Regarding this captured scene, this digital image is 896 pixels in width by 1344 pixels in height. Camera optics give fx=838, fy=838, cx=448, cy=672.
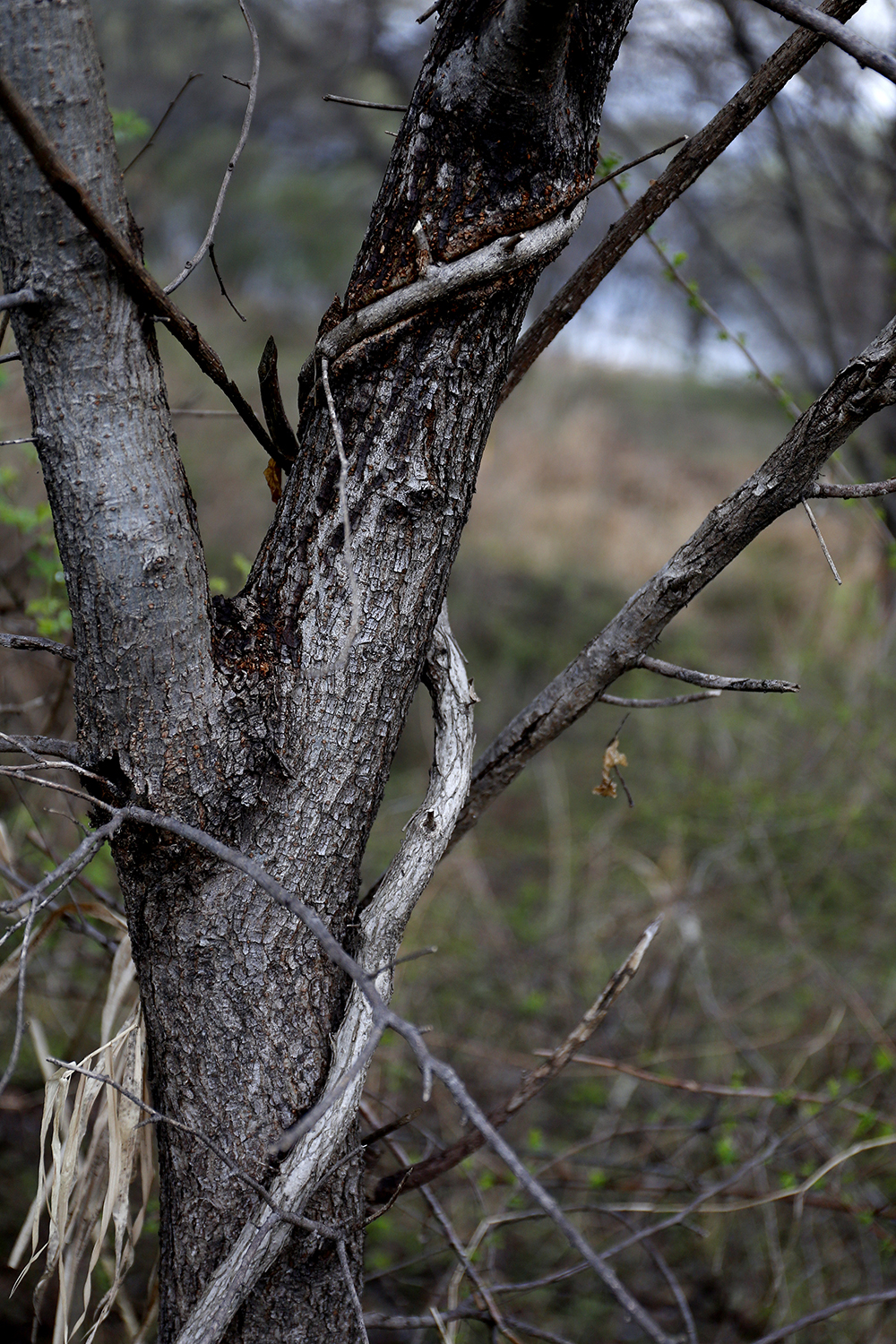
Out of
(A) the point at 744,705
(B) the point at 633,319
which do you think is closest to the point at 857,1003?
(A) the point at 744,705

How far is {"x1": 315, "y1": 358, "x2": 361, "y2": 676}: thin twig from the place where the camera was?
2.64ft

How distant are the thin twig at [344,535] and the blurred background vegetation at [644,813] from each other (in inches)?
20.1

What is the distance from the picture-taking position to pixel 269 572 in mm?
980

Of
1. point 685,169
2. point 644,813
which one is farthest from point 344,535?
point 644,813

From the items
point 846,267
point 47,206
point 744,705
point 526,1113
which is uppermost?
point 846,267

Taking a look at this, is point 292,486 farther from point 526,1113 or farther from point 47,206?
point 526,1113

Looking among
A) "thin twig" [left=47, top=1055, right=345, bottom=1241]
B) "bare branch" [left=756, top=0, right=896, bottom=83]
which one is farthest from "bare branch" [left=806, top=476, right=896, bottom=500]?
"thin twig" [left=47, top=1055, right=345, bottom=1241]

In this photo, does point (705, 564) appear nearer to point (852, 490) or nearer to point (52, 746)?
point (852, 490)

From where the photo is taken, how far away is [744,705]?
179 inches

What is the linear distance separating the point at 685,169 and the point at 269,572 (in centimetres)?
69

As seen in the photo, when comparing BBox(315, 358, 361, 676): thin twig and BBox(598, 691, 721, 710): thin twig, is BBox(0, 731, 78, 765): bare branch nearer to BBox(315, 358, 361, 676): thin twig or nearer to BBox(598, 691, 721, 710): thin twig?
BBox(315, 358, 361, 676): thin twig

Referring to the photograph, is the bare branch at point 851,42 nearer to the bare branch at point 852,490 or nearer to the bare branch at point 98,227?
the bare branch at point 852,490

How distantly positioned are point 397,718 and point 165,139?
815 centimetres

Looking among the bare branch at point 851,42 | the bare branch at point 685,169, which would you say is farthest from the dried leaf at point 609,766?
the bare branch at point 851,42
